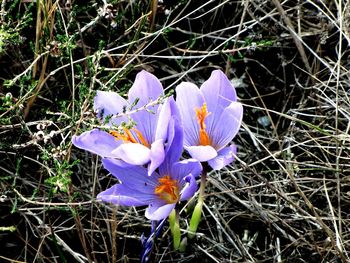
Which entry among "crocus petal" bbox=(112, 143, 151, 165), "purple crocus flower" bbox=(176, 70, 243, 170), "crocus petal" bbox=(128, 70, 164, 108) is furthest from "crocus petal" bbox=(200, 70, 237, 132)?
"crocus petal" bbox=(112, 143, 151, 165)

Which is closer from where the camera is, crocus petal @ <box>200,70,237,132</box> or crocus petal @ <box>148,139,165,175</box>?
crocus petal @ <box>148,139,165,175</box>

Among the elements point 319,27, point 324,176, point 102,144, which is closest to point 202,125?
point 102,144

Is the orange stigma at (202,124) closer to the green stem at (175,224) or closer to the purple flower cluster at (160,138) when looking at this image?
the purple flower cluster at (160,138)

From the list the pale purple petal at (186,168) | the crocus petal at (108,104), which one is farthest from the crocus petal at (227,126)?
the crocus petal at (108,104)

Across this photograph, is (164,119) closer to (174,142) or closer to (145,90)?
(174,142)

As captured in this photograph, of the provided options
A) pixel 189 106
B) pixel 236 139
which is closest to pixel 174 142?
pixel 189 106

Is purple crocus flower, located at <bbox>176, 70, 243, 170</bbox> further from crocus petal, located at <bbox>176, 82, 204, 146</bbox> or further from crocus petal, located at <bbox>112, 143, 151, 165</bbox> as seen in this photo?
crocus petal, located at <bbox>112, 143, 151, 165</bbox>
